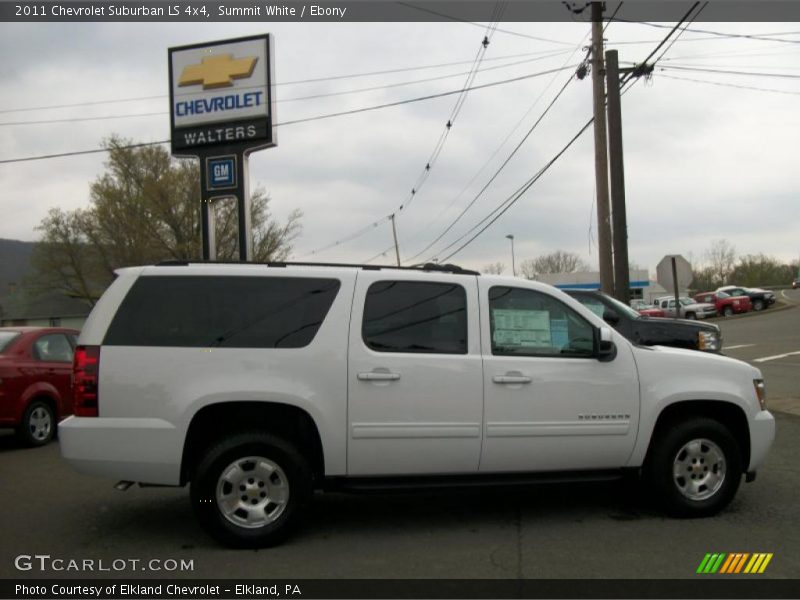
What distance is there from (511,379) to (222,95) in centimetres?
1173

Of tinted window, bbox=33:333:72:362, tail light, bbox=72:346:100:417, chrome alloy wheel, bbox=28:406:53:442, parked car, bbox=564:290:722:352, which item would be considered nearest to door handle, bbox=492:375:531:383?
tail light, bbox=72:346:100:417

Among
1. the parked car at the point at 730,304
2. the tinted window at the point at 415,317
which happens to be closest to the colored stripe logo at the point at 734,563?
the tinted window at the point at 415,317

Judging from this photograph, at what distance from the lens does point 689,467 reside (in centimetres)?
532

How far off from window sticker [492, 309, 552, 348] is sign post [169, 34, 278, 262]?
9725 mm

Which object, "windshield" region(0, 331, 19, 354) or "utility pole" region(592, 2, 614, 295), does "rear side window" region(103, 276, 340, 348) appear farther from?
"utility pole" region(592, 2, 614, 295)

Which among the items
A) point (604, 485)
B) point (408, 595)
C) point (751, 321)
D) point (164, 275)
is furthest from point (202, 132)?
point (751, 321)

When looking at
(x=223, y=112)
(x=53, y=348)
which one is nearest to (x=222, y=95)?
(x=223, y=112)

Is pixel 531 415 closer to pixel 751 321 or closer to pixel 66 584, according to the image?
pixel 66 584

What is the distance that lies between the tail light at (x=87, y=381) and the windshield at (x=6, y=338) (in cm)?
501

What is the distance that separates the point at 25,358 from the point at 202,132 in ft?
23.3

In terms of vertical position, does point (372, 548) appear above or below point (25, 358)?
below

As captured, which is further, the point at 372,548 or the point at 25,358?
the point at 25,358

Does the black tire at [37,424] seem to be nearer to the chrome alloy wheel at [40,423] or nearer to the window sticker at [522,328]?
the chrome alloy wheel at [40,423]

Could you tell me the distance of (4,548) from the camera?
483cm
